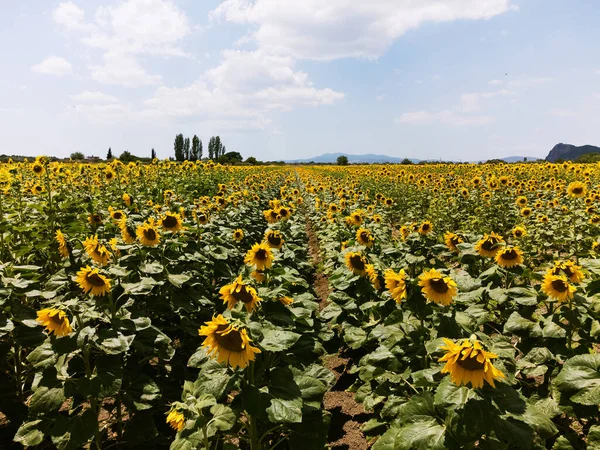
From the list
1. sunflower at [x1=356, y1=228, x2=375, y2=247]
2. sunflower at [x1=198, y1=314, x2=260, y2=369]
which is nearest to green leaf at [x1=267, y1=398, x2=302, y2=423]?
sunflower at [x1=198, y1=314, x2=260, y2=369]

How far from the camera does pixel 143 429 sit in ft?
9.28

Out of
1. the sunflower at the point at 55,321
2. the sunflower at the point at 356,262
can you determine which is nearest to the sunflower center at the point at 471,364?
the sunflower at the point at 356,262

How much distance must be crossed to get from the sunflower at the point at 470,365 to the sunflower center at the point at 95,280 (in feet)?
7.85

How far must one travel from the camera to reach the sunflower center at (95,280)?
2.83m

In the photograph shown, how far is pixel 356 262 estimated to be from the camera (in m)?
3.89

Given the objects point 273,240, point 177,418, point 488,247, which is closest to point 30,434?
point 177,418

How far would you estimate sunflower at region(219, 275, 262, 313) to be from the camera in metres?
2.55

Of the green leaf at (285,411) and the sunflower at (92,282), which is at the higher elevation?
the sunflower at (92,282)

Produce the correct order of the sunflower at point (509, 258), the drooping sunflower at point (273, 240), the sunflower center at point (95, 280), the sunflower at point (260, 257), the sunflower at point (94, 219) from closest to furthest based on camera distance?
the sunflower center at point (95, 280), the sunflower at point (260, 257), the sunflower at point (509, 258), the drooping sunflower at point (273, 240), the sunflower at point (94, 219)

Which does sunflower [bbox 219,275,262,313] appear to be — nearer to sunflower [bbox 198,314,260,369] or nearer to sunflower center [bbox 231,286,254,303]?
sunflower center [bbox 231,286,254,303]

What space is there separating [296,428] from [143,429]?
1.15 metres

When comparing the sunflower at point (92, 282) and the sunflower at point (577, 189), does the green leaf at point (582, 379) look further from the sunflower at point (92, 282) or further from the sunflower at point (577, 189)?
the sunflower at point (577, 189)

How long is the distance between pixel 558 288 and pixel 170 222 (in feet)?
11.5

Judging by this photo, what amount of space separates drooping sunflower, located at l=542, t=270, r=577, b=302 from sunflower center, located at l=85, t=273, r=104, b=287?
3.26 metres
